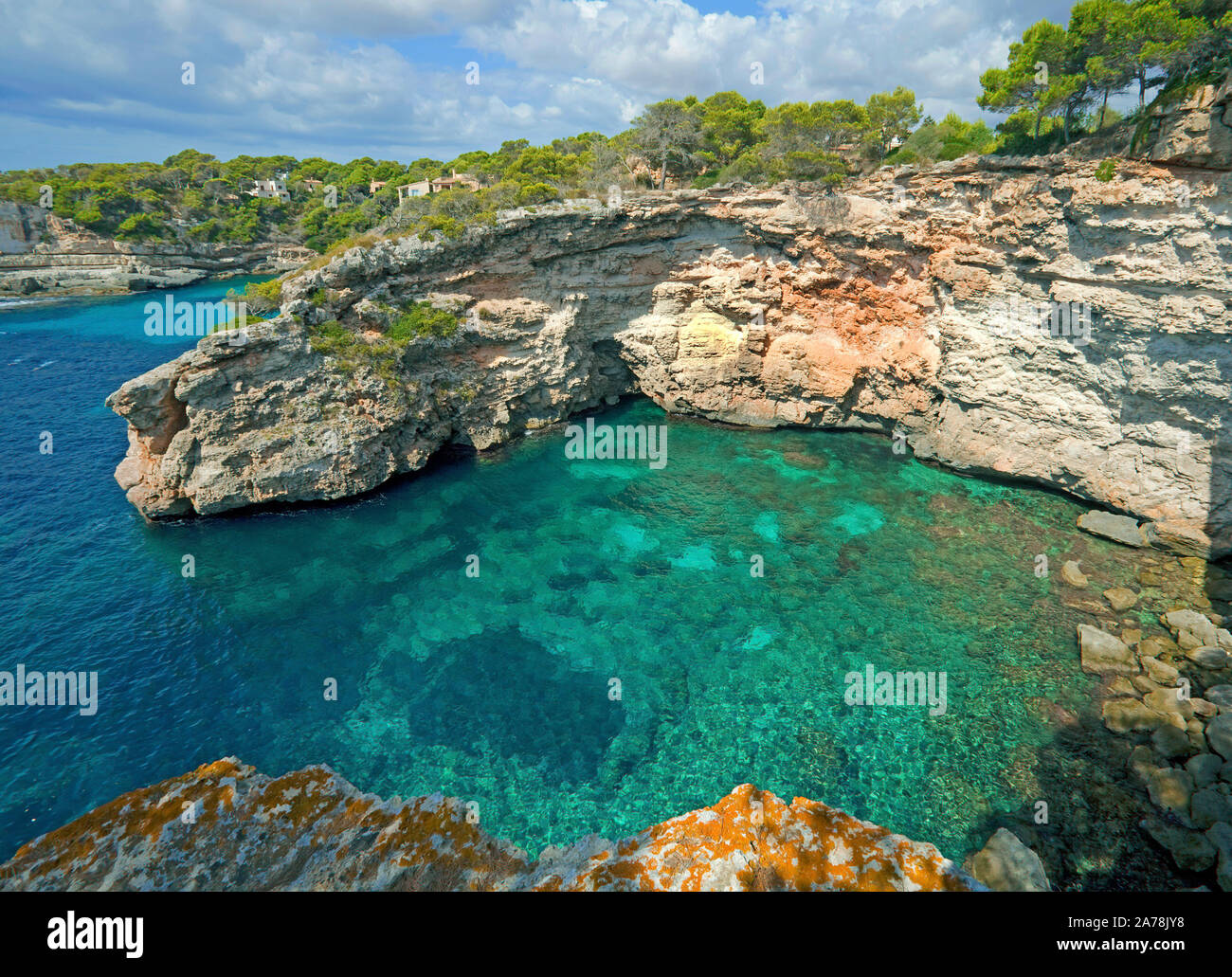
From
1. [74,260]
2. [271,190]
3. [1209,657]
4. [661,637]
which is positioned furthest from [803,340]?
[271,190]

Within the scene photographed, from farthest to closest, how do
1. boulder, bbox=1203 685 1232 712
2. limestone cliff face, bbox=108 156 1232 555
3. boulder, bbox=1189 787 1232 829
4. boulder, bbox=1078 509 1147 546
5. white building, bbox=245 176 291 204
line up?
white building, bbox=245 176 291 204, boulder, bbox=1078 509 1147 546, limestone cliff face, bbox=108 156 1232 555, boulder, bbox=1203 685 1232 712, boulder, bbox=1189 787 1232 829

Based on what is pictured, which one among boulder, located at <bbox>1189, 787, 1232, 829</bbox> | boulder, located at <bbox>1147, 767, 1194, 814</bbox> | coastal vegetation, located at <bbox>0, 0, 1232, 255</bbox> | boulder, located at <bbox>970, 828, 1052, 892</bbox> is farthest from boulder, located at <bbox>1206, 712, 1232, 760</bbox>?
coastal vegetation, located at <bbox>0, 0, 1232, 255</bbox>

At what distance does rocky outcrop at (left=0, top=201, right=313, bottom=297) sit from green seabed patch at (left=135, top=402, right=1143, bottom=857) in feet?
232

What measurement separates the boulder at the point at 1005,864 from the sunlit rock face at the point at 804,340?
16.3 metres

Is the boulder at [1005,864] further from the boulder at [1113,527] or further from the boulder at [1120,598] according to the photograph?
the boulder at [1113,527]

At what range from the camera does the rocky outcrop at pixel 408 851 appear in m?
5.52

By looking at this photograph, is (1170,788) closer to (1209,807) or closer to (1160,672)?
(1209,807)

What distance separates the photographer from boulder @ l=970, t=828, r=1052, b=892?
12.9 meters

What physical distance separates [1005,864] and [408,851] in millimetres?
13422

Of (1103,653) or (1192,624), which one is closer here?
(1103,653)

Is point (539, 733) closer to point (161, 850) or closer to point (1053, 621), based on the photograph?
point (161, 850)

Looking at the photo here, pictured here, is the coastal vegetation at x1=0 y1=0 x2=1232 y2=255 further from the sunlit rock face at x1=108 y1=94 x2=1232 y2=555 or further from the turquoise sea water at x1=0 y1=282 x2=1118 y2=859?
the turquoise sea water at x1=0 y1=282 x2=1118 y2=859

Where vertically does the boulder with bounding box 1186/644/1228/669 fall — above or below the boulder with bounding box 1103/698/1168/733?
above

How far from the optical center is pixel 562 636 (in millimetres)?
20906
